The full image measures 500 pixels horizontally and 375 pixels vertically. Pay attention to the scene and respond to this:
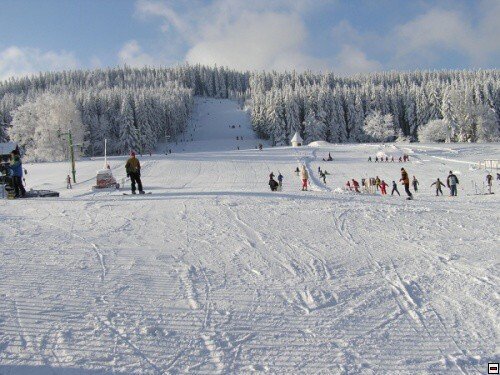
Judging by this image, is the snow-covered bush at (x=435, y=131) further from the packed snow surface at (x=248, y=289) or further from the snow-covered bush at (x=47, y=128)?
the packed snow surface at (x=248, y=289)

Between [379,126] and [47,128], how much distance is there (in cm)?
6581

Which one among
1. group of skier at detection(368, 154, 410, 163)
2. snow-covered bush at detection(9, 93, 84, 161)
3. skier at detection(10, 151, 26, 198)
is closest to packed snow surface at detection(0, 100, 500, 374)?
skier at detection(10, 151, 26, 198)

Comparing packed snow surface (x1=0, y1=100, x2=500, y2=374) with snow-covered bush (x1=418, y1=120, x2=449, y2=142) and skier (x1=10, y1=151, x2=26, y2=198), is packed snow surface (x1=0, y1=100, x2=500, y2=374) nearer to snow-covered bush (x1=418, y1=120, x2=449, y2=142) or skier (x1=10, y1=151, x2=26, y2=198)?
skier (x1=10, y1=151, x2=26, y2=198)

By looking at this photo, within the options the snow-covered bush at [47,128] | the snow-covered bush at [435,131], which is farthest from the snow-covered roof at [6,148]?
the snow-covered bush at [435,131]

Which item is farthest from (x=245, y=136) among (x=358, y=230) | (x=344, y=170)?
(x=358, y=230)

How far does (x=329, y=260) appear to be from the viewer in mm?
7992

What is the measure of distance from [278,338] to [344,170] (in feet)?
137

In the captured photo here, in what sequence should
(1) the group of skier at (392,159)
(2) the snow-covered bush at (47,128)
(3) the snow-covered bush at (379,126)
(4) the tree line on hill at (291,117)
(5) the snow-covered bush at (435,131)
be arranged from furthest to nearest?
(3) the snow-covered bush at (379,126), (5) the snow-covered bush at (435,131), (4) the tree line on hill at (291,117), (2) the snow-covered bush at (47,128), (1) the group of skier at (392,159)

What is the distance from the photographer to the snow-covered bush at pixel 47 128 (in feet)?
221

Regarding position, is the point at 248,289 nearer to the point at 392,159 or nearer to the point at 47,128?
the point at 392,159

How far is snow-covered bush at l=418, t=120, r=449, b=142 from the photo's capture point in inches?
3435

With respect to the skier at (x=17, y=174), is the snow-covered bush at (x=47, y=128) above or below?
above

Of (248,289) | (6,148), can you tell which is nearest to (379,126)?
(6,148)

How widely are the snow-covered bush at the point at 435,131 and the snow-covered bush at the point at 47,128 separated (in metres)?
68.6
